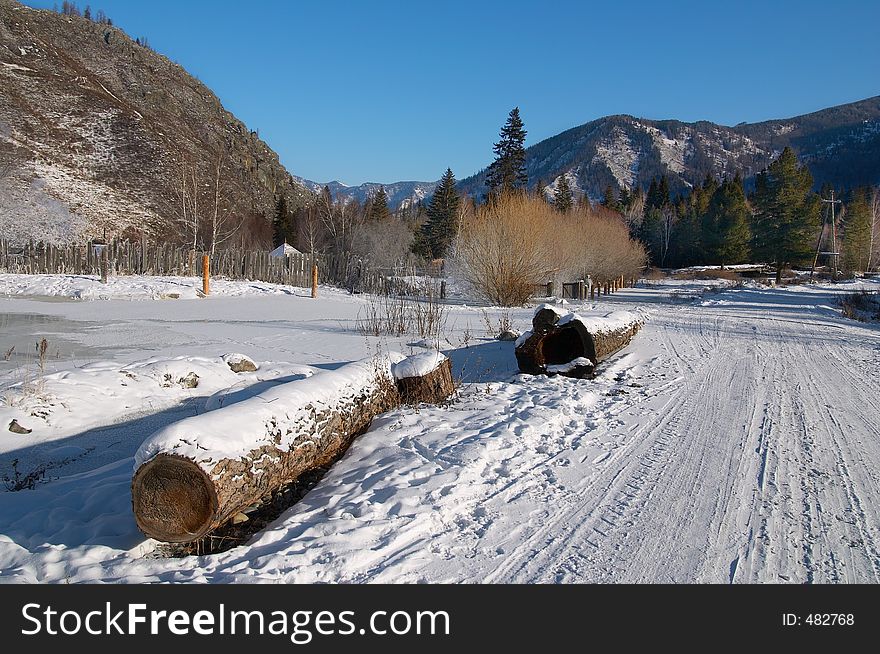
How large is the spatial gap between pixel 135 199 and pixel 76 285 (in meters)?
42.4

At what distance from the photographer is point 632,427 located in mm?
5461

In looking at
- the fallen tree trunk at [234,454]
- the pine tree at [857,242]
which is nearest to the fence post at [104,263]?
the fallen tree trunk at [234,454]

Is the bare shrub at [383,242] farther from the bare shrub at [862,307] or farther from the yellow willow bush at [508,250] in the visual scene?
the bare shrub at [862,307]

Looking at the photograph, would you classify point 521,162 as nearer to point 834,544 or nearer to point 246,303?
point 246,303

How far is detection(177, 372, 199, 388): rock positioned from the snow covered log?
4248 millimetres

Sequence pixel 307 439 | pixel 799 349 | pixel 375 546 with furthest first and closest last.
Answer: pixel 799 349 → pixel 307 439 → pixel 375 546

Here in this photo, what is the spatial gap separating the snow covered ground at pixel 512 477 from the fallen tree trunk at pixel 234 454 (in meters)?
0.22

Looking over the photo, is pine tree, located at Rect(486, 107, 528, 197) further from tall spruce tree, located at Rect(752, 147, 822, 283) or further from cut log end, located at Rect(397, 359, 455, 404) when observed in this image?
cut log end, located at Rect(397, 359, 455, 404)

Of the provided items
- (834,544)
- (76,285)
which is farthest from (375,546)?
(76,285)

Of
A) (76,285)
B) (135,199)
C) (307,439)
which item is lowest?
(307,439)

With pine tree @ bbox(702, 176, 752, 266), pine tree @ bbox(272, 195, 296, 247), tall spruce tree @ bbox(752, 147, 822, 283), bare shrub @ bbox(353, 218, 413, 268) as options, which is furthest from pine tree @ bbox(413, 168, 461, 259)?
pine tree @ bbox(702, 176, 752, 266)

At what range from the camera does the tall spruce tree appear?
45.7 metres

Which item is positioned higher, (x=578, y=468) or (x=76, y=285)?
(x=76, y=285)

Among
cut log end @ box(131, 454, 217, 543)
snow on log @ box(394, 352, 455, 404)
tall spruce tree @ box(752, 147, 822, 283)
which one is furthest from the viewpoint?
tall spruce tree @ box(752, 147, 822, 283)
